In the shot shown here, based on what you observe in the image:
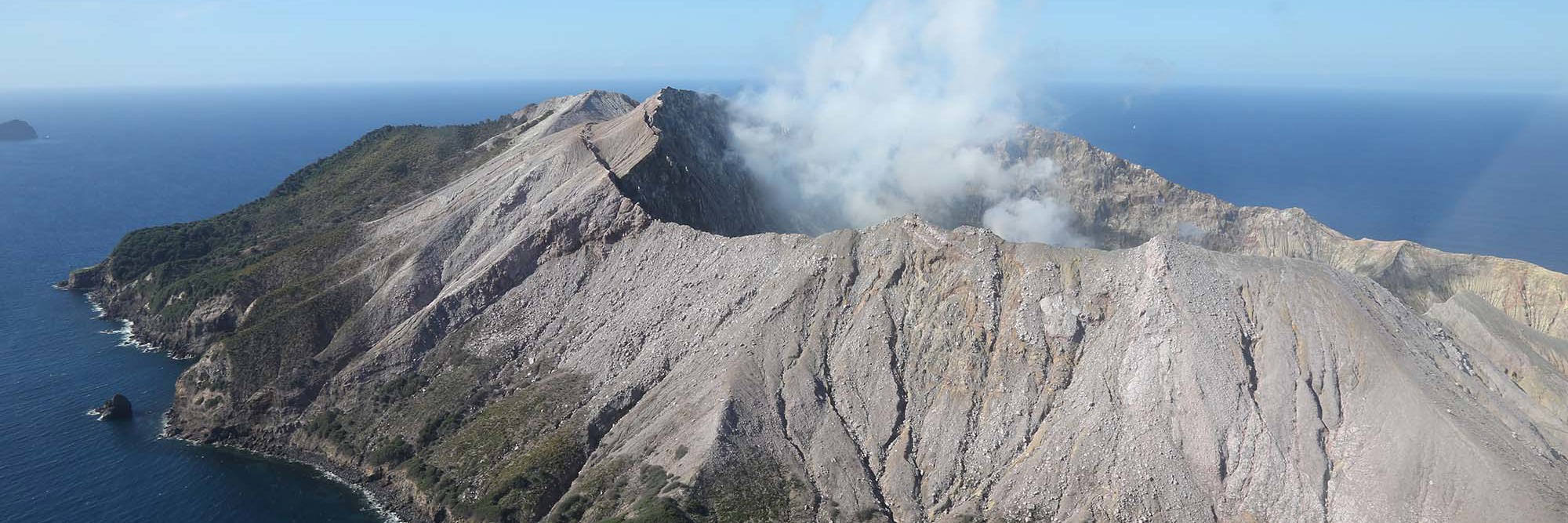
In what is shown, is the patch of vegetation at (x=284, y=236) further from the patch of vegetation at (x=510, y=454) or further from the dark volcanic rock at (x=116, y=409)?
the patch of vegetation at (x=510, y=454)

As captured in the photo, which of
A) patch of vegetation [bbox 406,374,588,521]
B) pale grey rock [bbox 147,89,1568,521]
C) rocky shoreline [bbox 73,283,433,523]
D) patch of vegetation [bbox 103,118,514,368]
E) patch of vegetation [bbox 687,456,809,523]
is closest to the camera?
pale grey rock [bbox 147,89,1568,521]

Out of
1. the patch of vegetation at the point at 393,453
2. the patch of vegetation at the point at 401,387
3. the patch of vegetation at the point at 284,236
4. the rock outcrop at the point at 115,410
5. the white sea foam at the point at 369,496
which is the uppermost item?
the patch of vegetation at the point at 284,236

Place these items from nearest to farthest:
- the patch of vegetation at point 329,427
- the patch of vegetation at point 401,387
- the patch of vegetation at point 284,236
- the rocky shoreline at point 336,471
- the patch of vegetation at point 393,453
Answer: the rocky shoreline at point 336,471 → the patch of vegetation at point 393,453 → the patch of vegetation at point 329,427 → the patch of vegetation at point 401,387 → the patch of vegetation at point 284,236

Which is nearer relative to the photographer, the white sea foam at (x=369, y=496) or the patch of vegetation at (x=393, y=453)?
the white sea foam at (x=369, y=496)

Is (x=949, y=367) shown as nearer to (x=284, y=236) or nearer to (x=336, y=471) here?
(x=336, y=471)

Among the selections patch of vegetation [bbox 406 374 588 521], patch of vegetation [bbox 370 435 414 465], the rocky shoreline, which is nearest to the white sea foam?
the rocky shoreline

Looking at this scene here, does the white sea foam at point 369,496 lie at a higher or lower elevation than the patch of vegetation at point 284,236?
lower

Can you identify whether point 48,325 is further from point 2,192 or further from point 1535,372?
point 1535,372

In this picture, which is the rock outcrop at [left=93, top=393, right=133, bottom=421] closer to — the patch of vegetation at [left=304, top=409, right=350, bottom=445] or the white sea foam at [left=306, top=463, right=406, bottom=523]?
the patch of vegetation at [left=304, top=409, right=350, bottom=445]

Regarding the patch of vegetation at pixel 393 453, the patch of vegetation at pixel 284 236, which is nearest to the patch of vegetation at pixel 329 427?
the patch of vegetation at pixel 393 453
